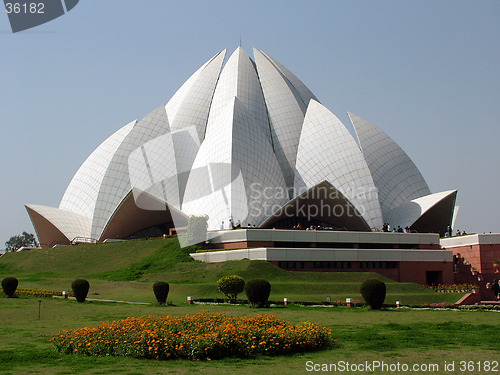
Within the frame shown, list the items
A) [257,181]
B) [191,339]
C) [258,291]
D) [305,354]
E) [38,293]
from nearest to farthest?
[191,339]
[305,354]
[258,291]
[38,293]
[257,181]

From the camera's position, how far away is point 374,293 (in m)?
18.5

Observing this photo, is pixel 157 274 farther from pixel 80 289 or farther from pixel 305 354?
pixel 305 354

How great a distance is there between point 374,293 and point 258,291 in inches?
144

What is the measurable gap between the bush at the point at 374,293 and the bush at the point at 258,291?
10.2 ft

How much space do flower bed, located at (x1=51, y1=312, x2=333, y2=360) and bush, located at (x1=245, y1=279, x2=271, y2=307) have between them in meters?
6.82

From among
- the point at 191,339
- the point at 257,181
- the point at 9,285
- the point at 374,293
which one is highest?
the point at 257,181

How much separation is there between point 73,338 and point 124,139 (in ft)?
109

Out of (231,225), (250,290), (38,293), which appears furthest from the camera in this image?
(231,225)

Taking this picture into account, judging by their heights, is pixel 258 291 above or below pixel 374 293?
above

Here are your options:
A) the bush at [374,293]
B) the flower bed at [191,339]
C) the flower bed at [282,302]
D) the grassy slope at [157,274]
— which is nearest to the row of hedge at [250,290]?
the bush at [374,293]

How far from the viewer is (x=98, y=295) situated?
23797 millimetres

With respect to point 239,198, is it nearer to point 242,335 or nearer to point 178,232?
point 178,232


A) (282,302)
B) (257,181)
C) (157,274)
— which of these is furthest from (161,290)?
(257,181)

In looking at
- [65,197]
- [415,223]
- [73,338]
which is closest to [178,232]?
[65,197]
